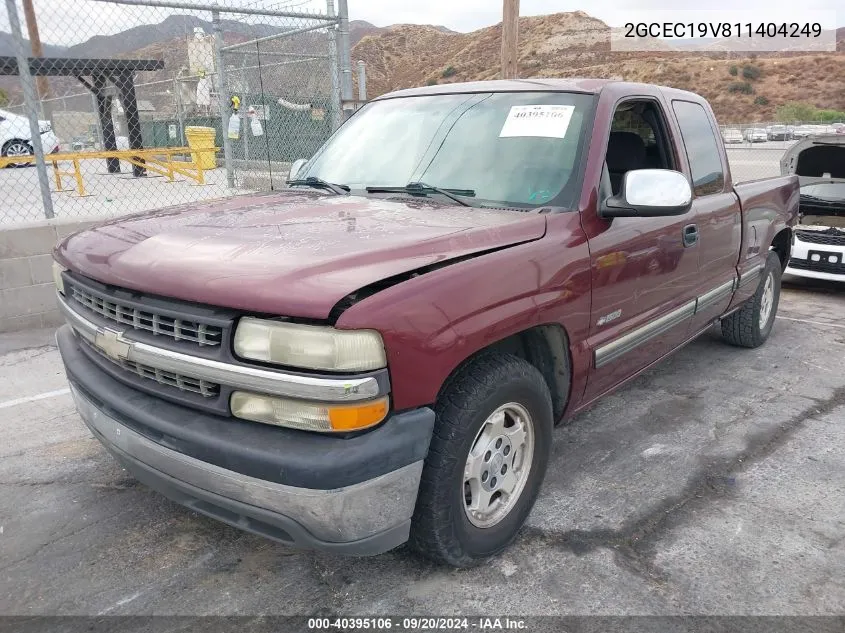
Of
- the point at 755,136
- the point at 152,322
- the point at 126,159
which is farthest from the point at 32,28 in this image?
the point at 755,136

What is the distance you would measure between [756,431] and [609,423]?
80cm

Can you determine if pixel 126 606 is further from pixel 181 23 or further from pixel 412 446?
pixel 181 23

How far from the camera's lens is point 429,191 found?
318 cm

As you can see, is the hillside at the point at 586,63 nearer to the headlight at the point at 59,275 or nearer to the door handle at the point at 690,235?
the door handle at the point at 690,235

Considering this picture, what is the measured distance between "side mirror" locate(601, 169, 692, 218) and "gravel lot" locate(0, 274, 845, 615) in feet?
4.20

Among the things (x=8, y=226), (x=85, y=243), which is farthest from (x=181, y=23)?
(x=85, y=243)

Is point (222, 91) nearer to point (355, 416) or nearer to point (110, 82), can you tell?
point (110, 82)

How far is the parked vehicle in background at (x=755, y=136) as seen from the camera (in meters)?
20.8

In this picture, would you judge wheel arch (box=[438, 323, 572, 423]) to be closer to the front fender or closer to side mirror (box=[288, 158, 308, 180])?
the front fender

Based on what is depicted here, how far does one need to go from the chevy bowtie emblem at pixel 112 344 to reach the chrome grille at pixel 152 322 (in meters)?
0.05

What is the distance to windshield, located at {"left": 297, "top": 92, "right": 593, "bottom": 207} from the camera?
122 inches

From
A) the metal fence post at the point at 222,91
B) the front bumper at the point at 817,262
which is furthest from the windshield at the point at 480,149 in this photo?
the metal fence post at the point at 222,91

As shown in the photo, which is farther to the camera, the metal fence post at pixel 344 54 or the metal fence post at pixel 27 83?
the metal fence post at pixel 344 54

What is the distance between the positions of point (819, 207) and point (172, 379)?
7.70 metres
